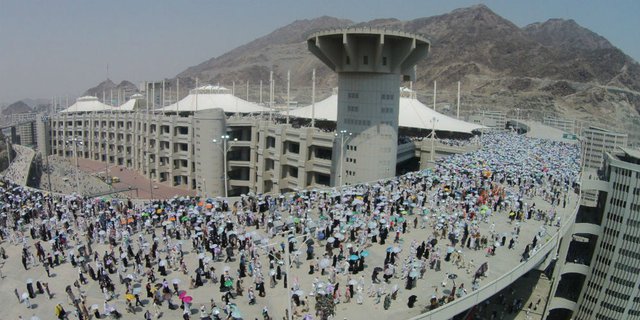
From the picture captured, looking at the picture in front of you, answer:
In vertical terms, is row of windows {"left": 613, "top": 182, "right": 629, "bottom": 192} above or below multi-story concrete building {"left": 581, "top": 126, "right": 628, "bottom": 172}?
below

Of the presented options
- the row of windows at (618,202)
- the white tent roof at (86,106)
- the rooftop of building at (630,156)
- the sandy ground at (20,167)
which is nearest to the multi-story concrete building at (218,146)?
the sandy ground at (20,167)

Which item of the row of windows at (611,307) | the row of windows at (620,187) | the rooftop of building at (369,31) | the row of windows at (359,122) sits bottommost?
the row of windows at (611,307)

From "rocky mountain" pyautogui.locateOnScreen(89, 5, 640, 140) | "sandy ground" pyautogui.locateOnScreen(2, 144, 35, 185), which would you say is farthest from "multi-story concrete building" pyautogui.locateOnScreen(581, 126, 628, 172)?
"rocky mountain" pyautogui.locateOnScreen(89, 5, 640, 140)

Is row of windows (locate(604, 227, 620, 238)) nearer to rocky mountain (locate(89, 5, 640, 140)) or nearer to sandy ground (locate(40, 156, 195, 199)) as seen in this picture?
sandy ground (locate(40, 156, 195, 199))

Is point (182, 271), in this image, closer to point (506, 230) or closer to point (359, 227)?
point (359, 227)

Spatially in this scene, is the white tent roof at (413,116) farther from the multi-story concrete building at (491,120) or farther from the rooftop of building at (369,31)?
the multi-story concrete building at (491,120)

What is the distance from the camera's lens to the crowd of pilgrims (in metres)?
20.5

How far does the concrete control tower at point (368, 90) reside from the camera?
1781 inches

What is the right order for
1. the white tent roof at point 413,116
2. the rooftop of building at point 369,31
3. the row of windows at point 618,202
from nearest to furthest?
1. the row of windows at point 618,202
2. the rooftop of building at point 369,31
3. the white tent roof at point 413,116

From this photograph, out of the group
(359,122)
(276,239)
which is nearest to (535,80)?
(359,122)

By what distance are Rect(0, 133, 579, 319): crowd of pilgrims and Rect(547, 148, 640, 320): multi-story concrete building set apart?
382 cm

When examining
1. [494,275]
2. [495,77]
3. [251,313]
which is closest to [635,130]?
[494,275]

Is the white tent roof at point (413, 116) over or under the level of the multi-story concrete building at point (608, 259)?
over

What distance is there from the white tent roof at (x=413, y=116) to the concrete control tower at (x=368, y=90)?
17.8 meters
